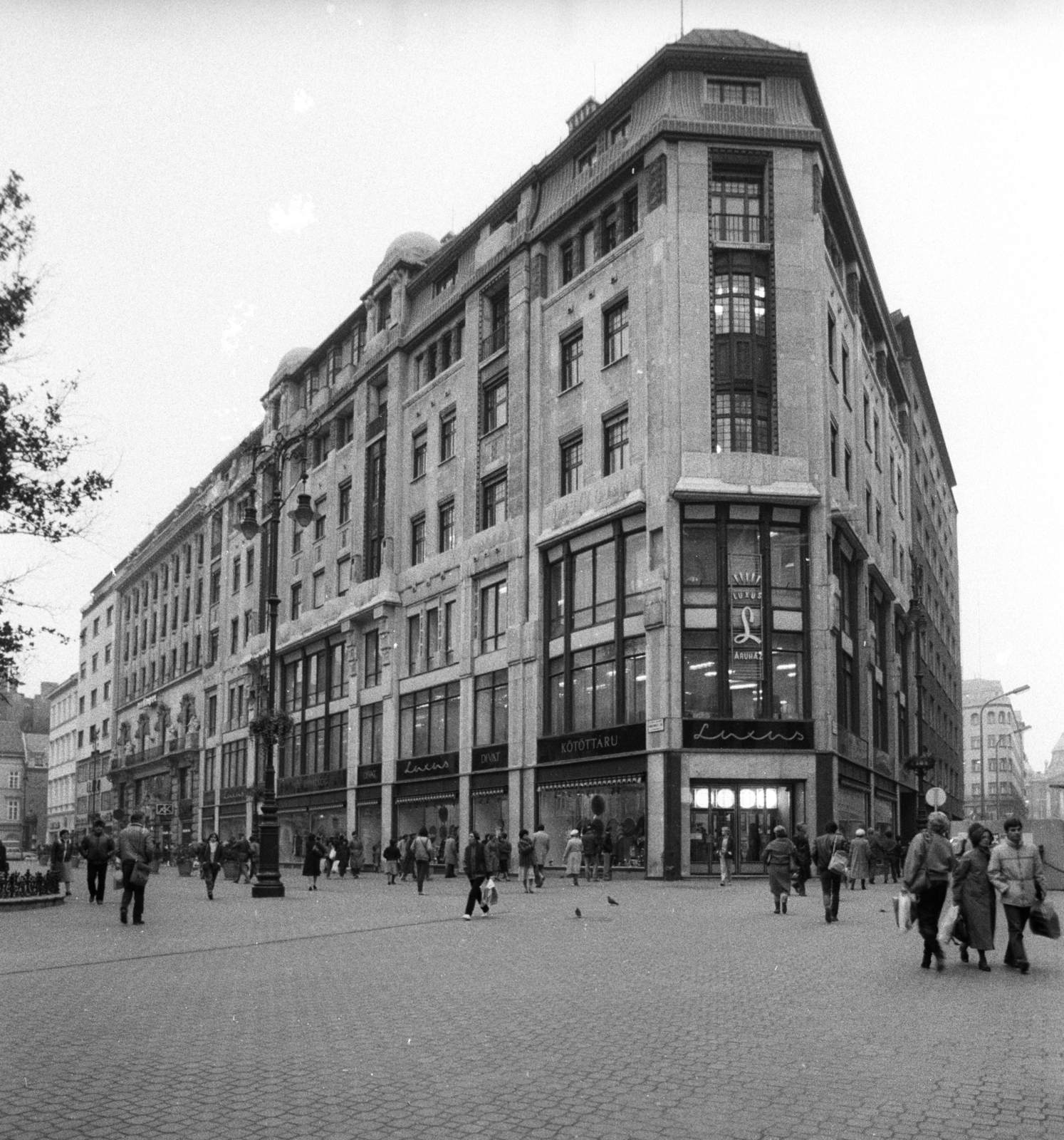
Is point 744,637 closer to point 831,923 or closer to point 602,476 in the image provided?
point 602,476

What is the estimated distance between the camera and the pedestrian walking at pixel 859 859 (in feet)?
92.2

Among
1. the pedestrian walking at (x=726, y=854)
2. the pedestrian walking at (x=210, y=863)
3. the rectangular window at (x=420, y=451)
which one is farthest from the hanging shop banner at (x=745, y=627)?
the rectangular window at (x=420, y=451)

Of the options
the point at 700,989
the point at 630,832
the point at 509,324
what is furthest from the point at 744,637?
the point at 700,989

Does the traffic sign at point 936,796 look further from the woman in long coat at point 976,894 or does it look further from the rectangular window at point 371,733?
the rectangular window at point 371,733

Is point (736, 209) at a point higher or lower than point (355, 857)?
higher

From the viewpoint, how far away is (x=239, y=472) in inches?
3029

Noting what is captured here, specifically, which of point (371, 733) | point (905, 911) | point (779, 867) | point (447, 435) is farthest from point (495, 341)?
point (905, 911)

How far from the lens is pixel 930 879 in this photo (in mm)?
14219

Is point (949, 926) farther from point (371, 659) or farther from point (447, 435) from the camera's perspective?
point (371, 659)

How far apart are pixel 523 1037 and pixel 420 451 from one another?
46.8 m

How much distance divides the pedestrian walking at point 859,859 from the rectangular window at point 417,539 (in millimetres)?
25957

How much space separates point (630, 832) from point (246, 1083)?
31784 millimetres

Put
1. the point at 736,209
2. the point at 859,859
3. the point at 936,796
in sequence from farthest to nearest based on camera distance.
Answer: the point at 736,209 → the point at 936,796 → the point at 859,859

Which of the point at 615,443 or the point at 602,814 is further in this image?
the point at 615,443
